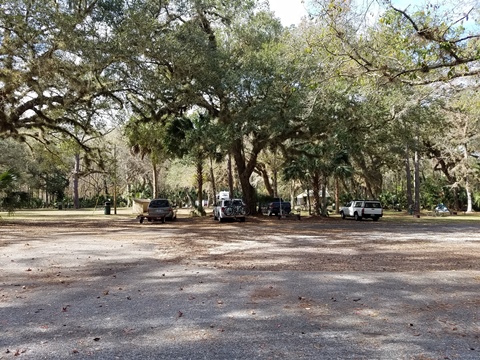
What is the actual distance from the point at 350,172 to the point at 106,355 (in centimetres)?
2987

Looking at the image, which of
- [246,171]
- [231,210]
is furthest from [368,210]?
[231,210]

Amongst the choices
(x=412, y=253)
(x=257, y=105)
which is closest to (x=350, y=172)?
(x=257, y=105)

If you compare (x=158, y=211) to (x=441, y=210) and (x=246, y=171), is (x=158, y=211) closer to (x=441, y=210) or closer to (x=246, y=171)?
(x=246, y=171)

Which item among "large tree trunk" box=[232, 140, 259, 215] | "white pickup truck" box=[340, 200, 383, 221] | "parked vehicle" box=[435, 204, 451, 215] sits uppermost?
"large tree trunk" box=[232, 140, 259, 215]

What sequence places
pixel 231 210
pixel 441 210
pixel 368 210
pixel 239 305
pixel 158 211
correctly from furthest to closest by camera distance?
1. pixel 441 210
2. pixel 368 210
3. pixel 158 211
4. pixel 231 210
5. pixel 239 305

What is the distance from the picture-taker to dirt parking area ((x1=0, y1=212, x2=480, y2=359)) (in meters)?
4.36

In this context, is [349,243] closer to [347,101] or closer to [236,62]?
[347,101]

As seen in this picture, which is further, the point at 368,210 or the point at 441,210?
the point at 441,210

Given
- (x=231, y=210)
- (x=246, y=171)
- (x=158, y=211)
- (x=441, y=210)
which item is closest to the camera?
(x=231, y=210)

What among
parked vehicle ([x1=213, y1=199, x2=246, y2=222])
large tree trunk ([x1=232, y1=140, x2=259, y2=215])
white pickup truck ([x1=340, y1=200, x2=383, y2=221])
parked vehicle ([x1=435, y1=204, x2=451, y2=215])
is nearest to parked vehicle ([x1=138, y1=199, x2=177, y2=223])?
parked vehicle ([x1=213, y1=199, x2=246, y2=222])

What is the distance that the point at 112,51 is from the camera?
16234mm

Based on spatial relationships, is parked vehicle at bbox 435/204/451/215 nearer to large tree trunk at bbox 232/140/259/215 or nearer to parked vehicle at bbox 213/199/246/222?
large tree trunk at bbox 232/140/259/215

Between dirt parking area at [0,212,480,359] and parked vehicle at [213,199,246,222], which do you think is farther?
parked vehicle at [213,199,246,222]

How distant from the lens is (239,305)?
6.14m
